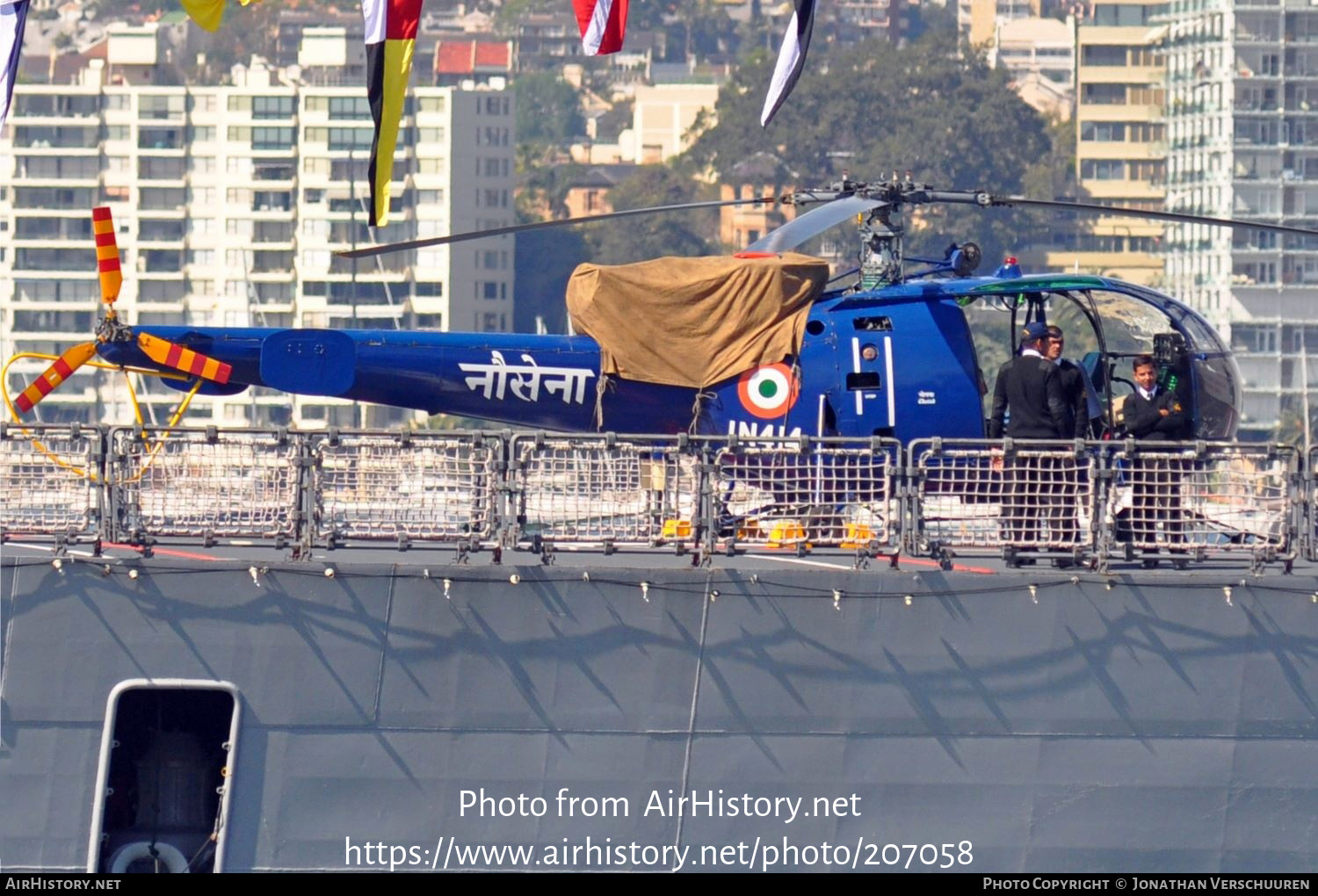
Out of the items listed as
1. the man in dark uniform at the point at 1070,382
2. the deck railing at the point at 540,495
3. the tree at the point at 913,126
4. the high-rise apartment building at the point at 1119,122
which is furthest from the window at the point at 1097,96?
the deck railing at the point at 540,495

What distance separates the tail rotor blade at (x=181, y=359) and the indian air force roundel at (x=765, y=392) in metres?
3.48

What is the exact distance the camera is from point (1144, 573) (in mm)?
10797

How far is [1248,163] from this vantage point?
98.6m

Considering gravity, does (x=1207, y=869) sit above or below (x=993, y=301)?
below

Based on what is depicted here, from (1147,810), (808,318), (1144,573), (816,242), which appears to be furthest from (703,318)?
(816,242)

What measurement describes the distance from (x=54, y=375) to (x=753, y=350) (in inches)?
176

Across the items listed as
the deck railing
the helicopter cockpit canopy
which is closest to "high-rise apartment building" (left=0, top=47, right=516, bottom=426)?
the helicopter cockpit canopy

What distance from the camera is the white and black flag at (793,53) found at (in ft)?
44.3

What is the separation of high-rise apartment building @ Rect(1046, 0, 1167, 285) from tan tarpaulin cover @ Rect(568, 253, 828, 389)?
96769mm

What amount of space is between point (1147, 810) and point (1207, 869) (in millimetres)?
439

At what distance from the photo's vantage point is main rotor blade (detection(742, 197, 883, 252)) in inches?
509

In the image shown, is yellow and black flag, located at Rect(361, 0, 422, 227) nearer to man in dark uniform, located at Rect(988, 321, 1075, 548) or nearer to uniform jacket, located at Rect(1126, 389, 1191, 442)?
man in dark uniform, located at Rect(988, 321, 1075, 548)

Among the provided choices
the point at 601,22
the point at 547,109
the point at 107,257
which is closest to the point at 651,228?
the point at 547,109

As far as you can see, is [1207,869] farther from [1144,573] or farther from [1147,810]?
[1144,573]
